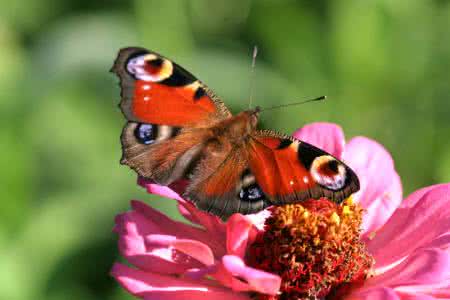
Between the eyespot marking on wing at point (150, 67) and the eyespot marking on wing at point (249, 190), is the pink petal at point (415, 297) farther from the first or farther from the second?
the eyespot marking on wing at point (150, 67)

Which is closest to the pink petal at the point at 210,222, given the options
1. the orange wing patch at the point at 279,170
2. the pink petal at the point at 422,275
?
the orange wing patch at the point at 279,170

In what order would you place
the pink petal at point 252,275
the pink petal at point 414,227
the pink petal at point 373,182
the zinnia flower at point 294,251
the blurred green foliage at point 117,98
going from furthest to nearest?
the blurred green foliage at point 117,98 → the pink petal at point 373,182 → the pink petal at point 414,227 → the zinnia flower at point 294,251 → the pink petal at point 252,275

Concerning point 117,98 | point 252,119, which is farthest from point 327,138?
point 117,98

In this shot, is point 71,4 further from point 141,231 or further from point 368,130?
point 141,231

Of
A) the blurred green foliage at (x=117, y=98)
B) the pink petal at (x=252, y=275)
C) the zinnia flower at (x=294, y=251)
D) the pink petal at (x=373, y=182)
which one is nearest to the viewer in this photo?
the pink petal at (x=252, y=275)

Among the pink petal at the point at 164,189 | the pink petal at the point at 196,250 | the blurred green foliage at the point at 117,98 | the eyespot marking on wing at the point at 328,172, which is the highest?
the eyespot marking on wing at the point at 328,172

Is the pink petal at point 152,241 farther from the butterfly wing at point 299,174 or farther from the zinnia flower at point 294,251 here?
the butterfly wing at point 299,174

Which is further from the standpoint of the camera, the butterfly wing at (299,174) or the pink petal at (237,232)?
the pink petal at (237,232)

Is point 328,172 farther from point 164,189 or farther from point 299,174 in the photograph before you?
point 164,189

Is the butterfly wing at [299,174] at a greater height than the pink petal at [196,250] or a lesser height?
greater
